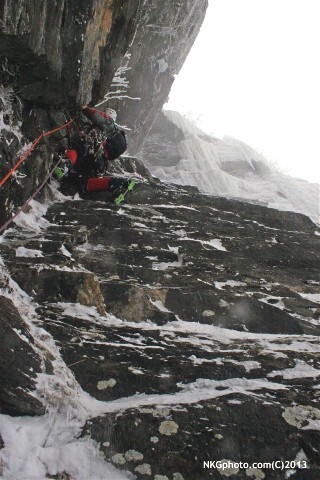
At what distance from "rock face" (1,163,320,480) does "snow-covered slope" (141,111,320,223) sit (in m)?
7.86

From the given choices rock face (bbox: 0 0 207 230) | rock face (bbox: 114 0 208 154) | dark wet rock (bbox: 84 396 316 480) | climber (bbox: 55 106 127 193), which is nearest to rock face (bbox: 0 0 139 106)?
rock face (bbox: 0 0 207 230)

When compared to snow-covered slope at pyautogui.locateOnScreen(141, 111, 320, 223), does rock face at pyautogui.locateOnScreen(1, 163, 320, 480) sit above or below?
above

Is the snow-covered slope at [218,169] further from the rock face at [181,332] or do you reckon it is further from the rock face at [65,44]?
the rock face at [65,44]

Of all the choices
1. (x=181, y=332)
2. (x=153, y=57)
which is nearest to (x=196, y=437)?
(x=181, y=332)

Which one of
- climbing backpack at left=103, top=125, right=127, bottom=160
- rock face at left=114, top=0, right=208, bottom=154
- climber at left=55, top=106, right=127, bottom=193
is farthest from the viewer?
rock face at left=114, top=0, right=208, bottom=154

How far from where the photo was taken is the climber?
295 inches

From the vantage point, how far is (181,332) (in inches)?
174

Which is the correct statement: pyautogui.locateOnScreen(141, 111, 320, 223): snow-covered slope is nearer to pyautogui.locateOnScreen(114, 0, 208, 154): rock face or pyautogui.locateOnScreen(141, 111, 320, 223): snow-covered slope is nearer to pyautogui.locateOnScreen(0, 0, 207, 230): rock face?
pyautogui.locateOnScreen(114, 0, 208, 154): rock face

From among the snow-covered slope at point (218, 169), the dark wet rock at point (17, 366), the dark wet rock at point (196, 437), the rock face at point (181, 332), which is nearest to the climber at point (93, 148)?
the rock face at point (181, 332)

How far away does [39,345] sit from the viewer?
364cm

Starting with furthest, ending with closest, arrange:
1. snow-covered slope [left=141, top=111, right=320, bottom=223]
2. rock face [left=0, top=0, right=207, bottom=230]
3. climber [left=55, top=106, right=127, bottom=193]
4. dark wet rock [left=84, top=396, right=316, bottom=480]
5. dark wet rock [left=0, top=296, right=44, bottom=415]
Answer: snow-covered slope [left=141, top=111, right=320, bottom=223] < climber [left=55, top=106, right=127, bottom=193] < rock face [left=0, top=0, right=207, bottom=230] < dark wet rock [left=0, top=296, right=44, bottom=415] < dark wet rock [left=84, top=396, right=316, bottom=480]

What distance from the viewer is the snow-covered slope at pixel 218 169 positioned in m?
15.4

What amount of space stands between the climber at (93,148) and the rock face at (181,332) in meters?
0.46

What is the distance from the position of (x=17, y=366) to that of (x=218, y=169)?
14.7 metres
